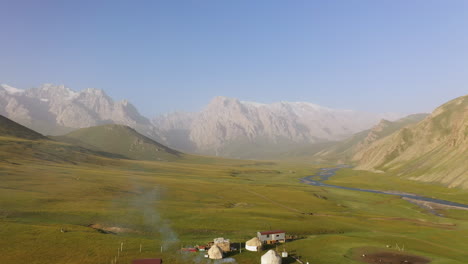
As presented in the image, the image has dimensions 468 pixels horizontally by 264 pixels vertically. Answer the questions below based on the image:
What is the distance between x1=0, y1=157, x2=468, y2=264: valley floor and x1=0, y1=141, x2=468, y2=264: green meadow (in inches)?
8.2

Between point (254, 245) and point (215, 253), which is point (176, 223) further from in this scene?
point (215, 253)

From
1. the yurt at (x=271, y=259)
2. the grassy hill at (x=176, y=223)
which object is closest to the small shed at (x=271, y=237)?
the grassy hill at (x=176, y=223)

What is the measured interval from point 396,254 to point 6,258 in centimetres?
7470

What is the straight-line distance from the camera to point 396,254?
68.1 meters

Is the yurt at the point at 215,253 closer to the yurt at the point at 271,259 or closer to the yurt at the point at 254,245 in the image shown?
the yurt at the point at 271,259

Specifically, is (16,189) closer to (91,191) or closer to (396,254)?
(91,191)

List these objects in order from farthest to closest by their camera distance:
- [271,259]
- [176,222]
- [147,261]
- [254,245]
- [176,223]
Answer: [176,222] → [176,223] → [254,245] → [271,259] → [147,261]

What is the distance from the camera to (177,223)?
9125 cm

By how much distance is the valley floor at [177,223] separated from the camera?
64438 millimetres

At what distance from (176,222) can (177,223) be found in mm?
1098

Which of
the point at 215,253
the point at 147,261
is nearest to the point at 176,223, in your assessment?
the point at 215,253

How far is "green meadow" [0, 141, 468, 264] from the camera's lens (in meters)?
64.3

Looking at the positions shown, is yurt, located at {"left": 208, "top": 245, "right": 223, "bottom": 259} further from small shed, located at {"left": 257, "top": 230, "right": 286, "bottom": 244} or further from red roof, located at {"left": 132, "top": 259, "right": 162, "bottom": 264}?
small shed, located at {"left": 257, "top": 230, "right": 286, "bottom": 244}

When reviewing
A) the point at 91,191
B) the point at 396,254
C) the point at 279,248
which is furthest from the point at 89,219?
the point at 396,254
